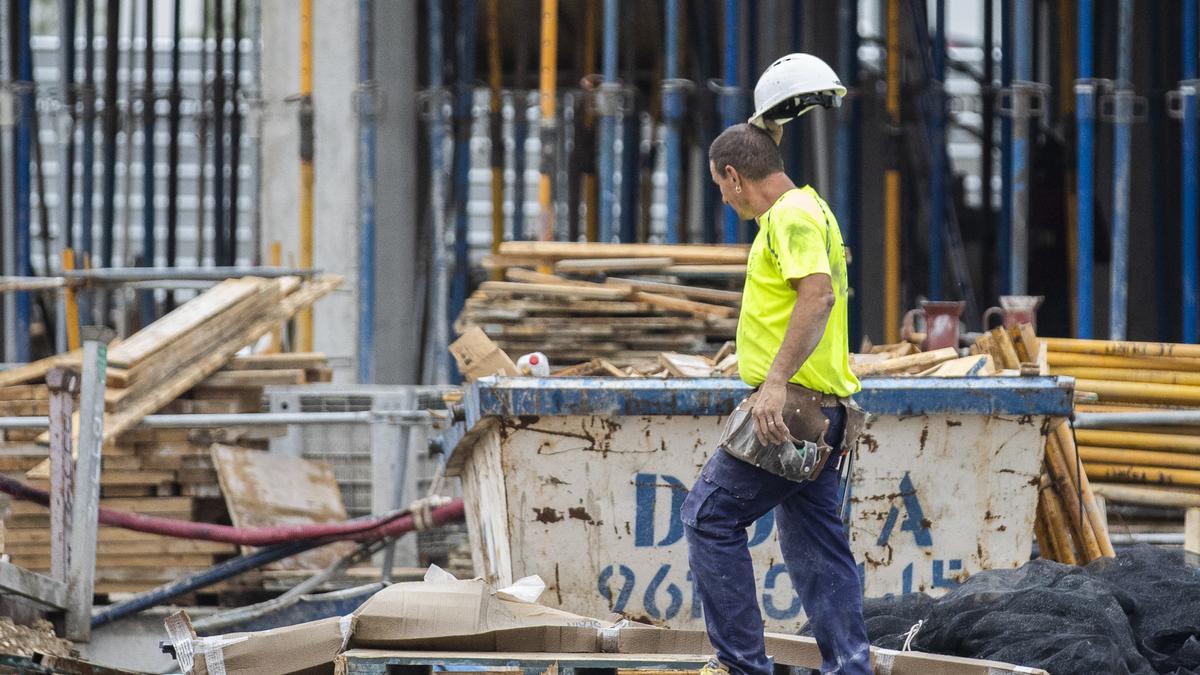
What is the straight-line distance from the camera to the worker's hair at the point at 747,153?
5.20 m

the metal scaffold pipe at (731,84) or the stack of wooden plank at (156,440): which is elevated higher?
the metal scaffold pipe at (731,84)

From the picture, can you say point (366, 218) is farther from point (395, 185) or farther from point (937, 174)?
point (937, 174)

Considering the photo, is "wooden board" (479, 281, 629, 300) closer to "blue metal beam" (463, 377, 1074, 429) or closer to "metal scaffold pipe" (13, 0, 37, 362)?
"blue metal beam" (463, 377, 1074, 429)

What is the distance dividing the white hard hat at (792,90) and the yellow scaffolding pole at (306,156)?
9749mm

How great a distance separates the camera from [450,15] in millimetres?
18562

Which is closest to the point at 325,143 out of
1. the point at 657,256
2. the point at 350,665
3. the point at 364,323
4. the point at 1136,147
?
the point at 364,323

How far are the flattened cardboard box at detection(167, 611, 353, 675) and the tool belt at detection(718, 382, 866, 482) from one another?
1.39 metres

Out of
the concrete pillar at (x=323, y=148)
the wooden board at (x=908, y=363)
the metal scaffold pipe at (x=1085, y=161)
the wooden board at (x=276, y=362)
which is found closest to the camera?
the wooden board at (x=908, y=363)

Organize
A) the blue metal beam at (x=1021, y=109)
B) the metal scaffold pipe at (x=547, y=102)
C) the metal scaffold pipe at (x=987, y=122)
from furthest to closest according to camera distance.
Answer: the metal scaffold pipe at (x=987, y=122) < the metal scaffold pipe at (x=547, y=102) < the blue metal beam at (x=1021, y=109)

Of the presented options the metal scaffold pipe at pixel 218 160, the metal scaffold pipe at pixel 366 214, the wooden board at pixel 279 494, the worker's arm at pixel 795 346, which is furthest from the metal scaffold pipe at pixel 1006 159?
the worker's arm at pixel 795 346

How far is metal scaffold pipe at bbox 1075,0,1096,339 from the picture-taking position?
1277 centimetres

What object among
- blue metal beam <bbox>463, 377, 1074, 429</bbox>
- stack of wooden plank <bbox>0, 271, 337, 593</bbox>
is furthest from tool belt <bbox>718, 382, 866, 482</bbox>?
stack of wooden plank <bbox>0, 271, 337, 593</bbox>

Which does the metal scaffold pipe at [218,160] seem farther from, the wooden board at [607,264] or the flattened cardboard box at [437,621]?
the flattened cardboard box at [437,621]

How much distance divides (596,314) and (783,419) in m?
4.25
